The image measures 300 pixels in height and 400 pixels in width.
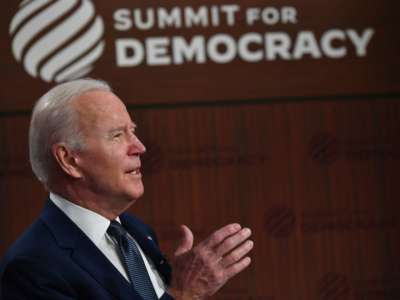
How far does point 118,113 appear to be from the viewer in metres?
2.06

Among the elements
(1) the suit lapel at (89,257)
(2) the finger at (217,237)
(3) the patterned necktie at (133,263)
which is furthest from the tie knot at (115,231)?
(2) the finger at (217,237)

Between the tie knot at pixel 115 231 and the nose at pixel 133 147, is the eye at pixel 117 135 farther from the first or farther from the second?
the tie knot at pixel 115 231

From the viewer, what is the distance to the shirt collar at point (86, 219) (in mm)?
2014

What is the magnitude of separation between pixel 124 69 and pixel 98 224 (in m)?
2.04

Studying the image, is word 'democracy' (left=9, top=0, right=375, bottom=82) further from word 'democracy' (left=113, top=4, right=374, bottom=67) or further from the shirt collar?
the shirt collar

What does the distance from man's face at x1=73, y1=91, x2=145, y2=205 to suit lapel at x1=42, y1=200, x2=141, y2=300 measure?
117 mm

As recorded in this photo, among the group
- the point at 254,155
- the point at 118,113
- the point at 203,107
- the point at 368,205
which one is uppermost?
the point at 118,113

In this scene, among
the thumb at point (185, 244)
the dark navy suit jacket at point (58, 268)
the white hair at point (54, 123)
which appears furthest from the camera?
the thumb at point (185, 244)

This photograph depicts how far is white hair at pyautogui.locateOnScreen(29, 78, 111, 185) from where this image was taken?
198 centimetres

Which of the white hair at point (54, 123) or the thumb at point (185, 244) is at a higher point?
the white hair at point (54, 123)

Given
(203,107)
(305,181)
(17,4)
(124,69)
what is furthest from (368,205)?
(17,4)

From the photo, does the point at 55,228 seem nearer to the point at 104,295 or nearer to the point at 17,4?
the point at 104,295

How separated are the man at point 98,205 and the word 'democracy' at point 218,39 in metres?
1.94

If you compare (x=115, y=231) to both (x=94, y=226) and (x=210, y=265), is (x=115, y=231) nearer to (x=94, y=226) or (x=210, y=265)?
(x=94, y=226)
